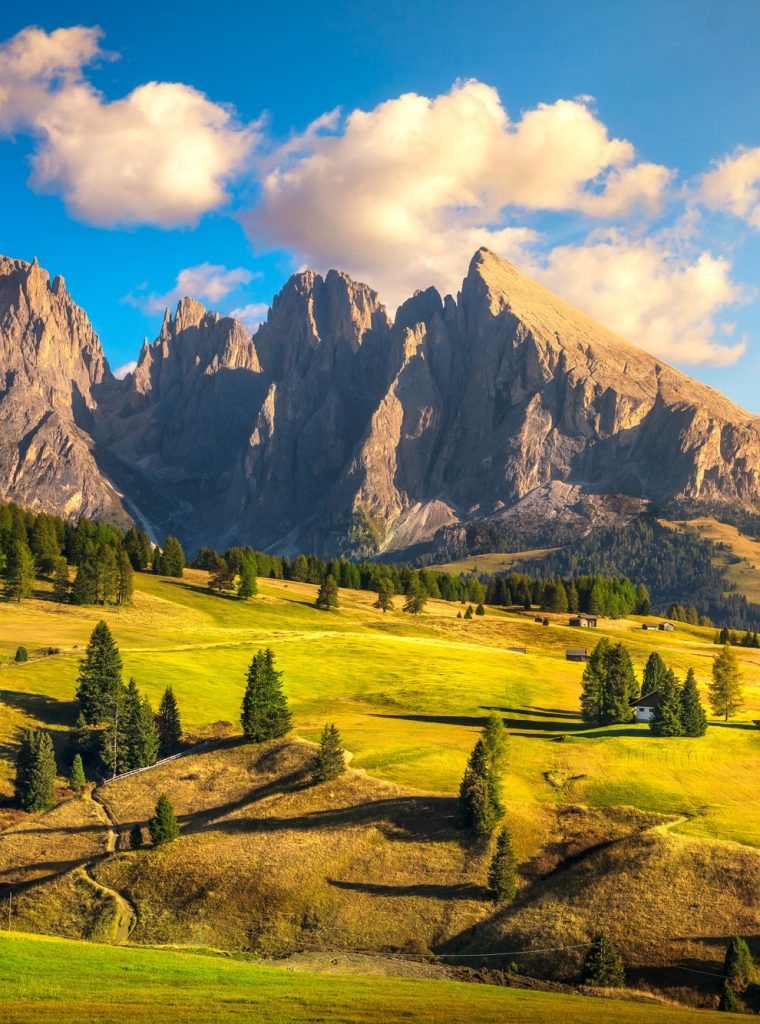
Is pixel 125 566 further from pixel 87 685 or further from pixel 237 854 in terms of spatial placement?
pixel 237 854

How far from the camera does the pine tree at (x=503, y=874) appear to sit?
5734 centimetres

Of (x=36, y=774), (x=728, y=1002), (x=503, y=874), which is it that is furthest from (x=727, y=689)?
(x=36, y=774)

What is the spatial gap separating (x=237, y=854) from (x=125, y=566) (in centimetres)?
9926

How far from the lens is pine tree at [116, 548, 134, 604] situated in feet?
514

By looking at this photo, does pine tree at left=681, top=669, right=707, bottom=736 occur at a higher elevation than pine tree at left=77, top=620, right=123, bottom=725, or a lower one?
higher

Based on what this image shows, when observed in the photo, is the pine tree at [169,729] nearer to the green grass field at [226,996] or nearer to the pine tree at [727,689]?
the green grass field at [226,996]

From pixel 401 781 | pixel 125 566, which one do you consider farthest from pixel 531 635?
pixel 401 781

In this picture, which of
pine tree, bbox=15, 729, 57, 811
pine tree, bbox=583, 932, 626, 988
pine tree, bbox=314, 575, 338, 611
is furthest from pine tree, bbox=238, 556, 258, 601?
pine tree, bbox=583, 932, 626, 988

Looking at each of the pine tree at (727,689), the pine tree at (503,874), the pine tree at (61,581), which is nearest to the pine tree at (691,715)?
the pine tree at (727,689)

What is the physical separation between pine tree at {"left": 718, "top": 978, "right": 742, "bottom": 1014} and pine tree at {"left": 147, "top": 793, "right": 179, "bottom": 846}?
1577 inches

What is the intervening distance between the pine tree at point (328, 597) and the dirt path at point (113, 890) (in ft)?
362

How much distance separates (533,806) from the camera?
69.4 metres

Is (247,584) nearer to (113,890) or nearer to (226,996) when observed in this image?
(113,890)

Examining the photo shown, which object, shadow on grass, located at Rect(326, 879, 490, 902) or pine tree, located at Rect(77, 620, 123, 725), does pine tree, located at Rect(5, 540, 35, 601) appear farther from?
shadow on grass, located at Rect(326, 879, 490, 902)
